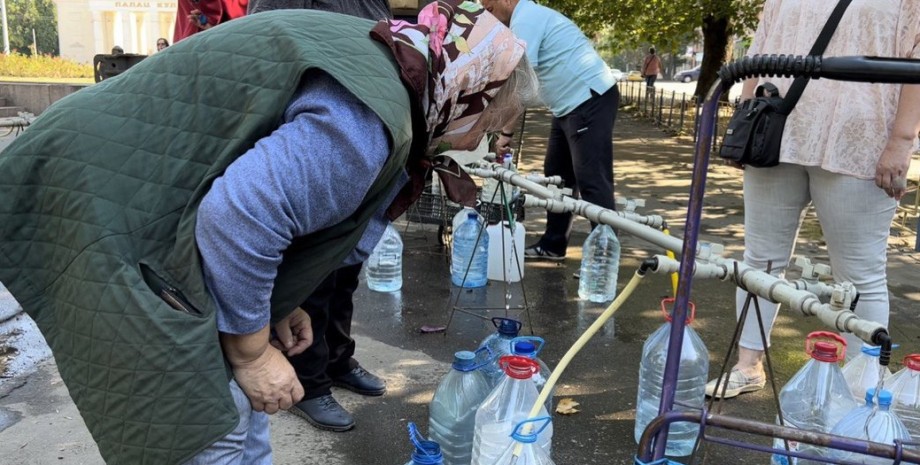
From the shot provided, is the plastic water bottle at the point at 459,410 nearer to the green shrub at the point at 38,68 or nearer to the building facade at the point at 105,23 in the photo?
the green shrub at the point at 38,68

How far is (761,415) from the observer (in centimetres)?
326

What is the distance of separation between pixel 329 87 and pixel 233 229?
0.99 ft

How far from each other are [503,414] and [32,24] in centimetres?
7902

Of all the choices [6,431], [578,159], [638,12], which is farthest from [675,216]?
[638,12]

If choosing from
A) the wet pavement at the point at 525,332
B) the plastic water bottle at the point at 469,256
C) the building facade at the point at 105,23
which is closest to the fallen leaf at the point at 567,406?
the wet pavement at the point at 525,332

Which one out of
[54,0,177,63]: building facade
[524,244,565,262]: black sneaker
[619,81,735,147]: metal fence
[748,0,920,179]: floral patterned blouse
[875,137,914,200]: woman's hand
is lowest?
[524,244,565,262]: black sneaker

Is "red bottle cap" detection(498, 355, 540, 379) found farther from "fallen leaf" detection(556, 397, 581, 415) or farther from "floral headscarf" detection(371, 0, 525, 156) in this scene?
"fallen leaf" detection(556, 397, 581, 415)

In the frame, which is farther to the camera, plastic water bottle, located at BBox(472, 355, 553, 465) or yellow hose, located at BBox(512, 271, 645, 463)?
plastic water bottle, located at BBox(472, 355, 553, 465)

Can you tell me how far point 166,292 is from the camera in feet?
4.73

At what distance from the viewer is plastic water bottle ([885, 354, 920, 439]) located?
228cm

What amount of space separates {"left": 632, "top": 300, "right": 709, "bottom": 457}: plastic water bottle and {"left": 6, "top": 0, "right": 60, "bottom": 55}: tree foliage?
7367 centimetres

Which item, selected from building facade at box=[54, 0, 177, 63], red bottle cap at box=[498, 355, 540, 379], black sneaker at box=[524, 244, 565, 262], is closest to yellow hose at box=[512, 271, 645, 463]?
red bottle cap at box=[498, 355, 540, 379]

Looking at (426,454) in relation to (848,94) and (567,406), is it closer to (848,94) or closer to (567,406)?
(567,406)

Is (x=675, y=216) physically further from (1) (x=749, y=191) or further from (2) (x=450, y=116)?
(2) (x=450, y=116)
